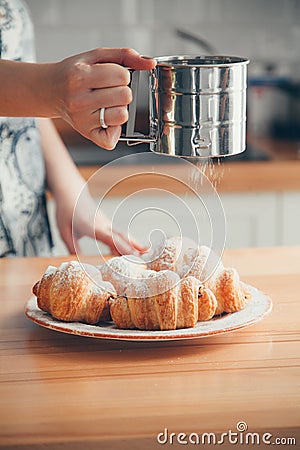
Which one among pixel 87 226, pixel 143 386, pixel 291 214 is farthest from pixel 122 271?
pixel 291 214

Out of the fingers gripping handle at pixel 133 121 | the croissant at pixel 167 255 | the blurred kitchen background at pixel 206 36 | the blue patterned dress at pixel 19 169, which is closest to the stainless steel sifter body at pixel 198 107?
the fingers gripping handle at pixel 133 121

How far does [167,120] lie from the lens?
0.89m

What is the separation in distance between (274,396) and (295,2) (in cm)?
229

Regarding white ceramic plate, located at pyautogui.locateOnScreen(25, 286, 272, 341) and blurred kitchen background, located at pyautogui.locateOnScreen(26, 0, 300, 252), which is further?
blurred kitchen background, located at pyautogui.locateOnScreen(26, 0, 300, 252)

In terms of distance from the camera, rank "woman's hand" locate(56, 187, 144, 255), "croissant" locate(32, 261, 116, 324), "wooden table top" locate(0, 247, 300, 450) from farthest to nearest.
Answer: "woman's hand" locate(56, 187, 144, 255)
"croissant" locate(32, 261, 116, 324)
"wooden table top" locate(0, 247, 300, 450)

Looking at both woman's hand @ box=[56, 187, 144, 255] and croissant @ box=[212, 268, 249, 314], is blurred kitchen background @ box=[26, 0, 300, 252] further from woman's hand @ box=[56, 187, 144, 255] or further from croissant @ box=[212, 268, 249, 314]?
croissant @ box=[212, 268, 249, 314]

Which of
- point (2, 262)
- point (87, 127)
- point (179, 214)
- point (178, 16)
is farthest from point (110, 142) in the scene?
point (178, 16)

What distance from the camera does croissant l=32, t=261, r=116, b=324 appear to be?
0.99 m

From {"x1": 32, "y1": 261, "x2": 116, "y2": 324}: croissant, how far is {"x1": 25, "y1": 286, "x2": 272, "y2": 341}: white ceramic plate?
0.04 ft

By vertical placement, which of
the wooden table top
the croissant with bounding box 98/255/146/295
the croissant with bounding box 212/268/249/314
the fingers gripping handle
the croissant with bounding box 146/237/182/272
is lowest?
the wooden table top

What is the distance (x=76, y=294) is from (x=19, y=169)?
29.0 inches

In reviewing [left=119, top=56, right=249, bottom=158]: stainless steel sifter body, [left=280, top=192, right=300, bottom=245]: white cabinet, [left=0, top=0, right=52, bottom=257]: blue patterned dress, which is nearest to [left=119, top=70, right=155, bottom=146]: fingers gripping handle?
[left=119, top=56, right=249, bottom=158]: stainless steel sifter body

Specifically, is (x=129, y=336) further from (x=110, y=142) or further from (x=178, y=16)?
(x=178, y=16)

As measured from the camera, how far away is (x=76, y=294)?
994 millimetres
